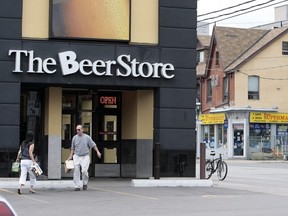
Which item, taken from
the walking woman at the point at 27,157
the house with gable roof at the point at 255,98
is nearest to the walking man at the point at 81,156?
the walking woman at the point at 27,157

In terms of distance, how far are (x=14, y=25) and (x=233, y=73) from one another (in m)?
34.9

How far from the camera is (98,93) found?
22.1 meters

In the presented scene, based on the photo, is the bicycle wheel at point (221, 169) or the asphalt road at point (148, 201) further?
the bicycle wheel at point (221, 169)

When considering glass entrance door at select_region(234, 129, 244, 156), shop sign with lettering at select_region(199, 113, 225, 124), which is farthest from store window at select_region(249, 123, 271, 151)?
shop sign with lettering at select_region(199, 113, 225, 124)

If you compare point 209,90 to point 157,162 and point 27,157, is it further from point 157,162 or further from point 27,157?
point 27,157

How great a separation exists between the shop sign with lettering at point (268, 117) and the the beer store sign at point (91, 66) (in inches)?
1268

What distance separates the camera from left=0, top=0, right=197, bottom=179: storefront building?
18016mm

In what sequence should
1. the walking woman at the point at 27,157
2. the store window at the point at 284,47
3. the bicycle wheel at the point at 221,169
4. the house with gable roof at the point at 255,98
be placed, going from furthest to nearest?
1. the store window at the point at 284,47
2. the house with gable roof at the point at 255,98
3. the bicycle wheel at the point at 221,169
4. the walking woman at the point at 27,157

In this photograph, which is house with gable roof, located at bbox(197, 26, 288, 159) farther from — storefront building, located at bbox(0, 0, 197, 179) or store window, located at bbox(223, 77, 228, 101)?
storefront building, located at bbox(0, 0, 197, 179)

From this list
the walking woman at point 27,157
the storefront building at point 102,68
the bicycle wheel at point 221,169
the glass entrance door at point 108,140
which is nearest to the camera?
the walking woman at point 27,157

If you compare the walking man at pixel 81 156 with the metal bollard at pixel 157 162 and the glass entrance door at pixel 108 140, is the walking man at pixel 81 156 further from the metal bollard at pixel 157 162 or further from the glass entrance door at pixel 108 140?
the glass entrance door at pixel 108 140

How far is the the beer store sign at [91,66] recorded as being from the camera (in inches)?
712

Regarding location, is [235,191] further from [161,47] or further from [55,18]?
[55,18]

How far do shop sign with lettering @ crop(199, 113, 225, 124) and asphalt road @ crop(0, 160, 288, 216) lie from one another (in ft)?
113
